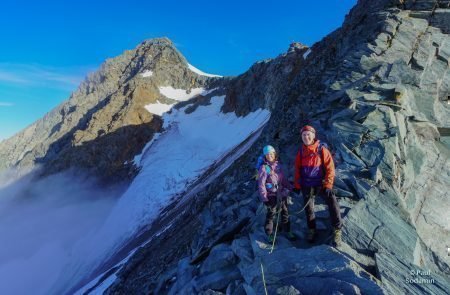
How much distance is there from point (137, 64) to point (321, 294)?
112m

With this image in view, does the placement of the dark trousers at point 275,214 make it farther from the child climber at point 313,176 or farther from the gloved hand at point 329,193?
the gloved hand at point 329,193

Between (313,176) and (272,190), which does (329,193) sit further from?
(272,190)

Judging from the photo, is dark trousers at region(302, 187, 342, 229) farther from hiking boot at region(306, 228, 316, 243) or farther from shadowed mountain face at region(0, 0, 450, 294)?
shadowed mountain face at region(0, 0, 450, 294)

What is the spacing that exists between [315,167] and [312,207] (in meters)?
0.90

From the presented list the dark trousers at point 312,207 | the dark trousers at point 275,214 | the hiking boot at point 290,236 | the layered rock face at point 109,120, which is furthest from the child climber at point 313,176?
the layered rock face at point 109,120

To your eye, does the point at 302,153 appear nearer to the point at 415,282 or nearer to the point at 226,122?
the point at 415,282

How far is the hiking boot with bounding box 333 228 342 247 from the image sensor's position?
7.50m

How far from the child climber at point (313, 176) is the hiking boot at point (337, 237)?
0.25 ft

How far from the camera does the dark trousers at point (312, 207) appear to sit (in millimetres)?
7754

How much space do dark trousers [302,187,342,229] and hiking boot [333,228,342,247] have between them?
0.13 m

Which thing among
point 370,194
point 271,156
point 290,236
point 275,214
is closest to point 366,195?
point 370,194

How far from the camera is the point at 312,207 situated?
8281 mm

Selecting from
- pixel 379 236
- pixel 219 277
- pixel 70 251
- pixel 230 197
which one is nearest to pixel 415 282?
pixel 379 236

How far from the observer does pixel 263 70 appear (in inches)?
2463
